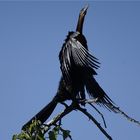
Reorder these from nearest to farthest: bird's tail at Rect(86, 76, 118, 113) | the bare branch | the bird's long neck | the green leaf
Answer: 1. the green leaf
2. the bare branch
3. bird's tail at Rect(86, 76, 118, 113)
4. the bird's long neck

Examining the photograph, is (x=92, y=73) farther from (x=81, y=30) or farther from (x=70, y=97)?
(x=81, y=30)

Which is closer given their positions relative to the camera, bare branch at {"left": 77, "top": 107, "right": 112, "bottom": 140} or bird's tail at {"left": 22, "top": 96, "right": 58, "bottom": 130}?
bare branch at {"left": 77, "top": 107, "right": 112, "bottom": 140}

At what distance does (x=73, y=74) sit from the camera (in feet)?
13.3

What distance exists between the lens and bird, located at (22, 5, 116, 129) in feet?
12.6

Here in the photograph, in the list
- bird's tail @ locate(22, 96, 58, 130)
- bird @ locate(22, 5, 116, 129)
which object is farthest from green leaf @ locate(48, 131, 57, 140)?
bird's tail @ locate(22, 96, 58, 130)

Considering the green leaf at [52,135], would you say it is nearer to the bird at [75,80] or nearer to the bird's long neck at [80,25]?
the bird at [75,80]

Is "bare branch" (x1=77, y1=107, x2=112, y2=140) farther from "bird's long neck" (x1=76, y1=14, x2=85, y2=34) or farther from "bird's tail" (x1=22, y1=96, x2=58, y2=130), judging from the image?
"bird's long neck" (x1=76, y1=14, x2=85, y2=34)

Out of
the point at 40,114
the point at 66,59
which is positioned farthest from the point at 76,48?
the point at 40,114

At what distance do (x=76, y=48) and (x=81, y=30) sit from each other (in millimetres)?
1032

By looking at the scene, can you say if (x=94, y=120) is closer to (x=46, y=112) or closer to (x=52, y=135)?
(x=52, y=135)

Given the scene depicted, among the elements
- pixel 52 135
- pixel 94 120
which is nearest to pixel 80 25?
pixel 94 120

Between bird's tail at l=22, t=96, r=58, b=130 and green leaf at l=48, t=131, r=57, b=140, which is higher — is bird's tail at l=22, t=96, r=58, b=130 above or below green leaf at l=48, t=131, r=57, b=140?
above

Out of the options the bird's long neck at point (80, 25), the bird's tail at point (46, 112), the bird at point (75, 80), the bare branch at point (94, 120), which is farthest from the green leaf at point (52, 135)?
the bird's long neck at point (80, 25)

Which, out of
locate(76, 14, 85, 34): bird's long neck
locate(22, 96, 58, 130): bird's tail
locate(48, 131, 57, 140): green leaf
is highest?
locate(76, 14, 85, 34): bird's long neck
